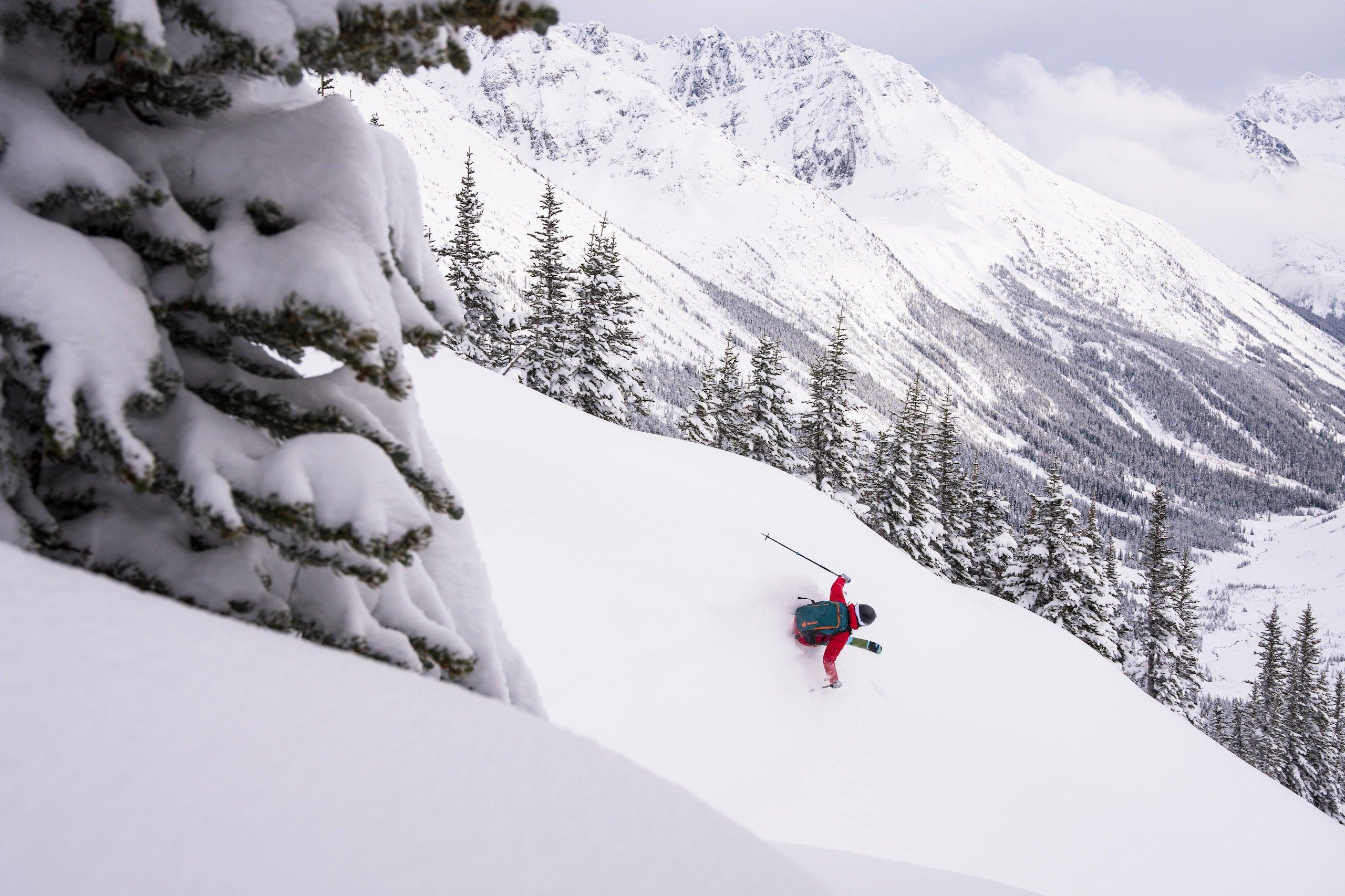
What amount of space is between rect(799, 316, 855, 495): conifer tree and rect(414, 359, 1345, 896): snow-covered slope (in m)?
19.5

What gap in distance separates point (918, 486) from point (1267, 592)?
510ft

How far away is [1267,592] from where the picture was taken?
14200 cm

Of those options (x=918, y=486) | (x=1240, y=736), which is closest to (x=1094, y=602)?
(x=918, y=486)

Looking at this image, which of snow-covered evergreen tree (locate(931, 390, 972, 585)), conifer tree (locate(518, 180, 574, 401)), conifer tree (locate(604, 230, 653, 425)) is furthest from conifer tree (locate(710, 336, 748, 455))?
snow-covered evergreen tree (locate(931, 390, 972, 585))

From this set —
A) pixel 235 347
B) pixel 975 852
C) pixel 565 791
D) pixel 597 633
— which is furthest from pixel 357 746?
pixel 975 852

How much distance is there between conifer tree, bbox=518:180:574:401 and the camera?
91.1 ft

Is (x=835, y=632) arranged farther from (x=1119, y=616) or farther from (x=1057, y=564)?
(x=1119, y=616)

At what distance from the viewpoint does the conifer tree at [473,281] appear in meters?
30.8

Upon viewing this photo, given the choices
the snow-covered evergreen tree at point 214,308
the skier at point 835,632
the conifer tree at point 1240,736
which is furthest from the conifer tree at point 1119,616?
the snow-covered evergreen tree at point 214,308

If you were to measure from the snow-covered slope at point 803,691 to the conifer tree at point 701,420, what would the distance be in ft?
54.7

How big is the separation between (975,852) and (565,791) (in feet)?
27.4

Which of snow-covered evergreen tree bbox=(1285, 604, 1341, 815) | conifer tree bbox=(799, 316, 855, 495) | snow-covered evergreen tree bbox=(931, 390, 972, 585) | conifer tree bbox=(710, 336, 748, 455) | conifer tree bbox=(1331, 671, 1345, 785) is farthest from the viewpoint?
conifer tree bbox=(1331, 671, 1345, 785)

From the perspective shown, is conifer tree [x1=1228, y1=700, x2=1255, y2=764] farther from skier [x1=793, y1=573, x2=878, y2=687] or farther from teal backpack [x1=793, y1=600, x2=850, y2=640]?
teal backpack [x1=793, y1=600, x2=850, y2=640]

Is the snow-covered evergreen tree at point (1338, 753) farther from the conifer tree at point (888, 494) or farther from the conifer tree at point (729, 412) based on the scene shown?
the conifer tree at point (729, 412)
